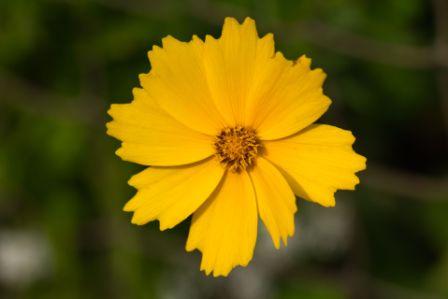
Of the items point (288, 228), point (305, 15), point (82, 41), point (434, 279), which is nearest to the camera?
point (288, 228)

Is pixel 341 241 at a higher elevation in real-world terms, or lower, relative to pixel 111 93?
lower

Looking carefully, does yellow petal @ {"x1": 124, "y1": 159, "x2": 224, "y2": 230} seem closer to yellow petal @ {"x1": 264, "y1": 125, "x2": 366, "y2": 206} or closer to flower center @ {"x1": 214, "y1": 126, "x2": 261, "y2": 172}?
flower center @ {"x1": 214, "y1": 126, "x2": 261, "y2": 172}

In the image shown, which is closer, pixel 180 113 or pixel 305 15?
pixel 180 113

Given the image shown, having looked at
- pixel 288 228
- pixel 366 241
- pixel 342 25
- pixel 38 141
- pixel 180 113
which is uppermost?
pixel 342 25

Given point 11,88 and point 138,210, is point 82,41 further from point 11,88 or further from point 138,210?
point 138,210

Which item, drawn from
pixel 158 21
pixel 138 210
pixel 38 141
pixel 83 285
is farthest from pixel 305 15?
pixel 83 285

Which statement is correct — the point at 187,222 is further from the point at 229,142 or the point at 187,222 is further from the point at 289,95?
the point at 289,95

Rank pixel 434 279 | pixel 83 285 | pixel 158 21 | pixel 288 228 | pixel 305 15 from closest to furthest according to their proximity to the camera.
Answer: pixel 288 228, pixel 305 15, pixel 158 21, pixel 434 279, pixel 83 285
